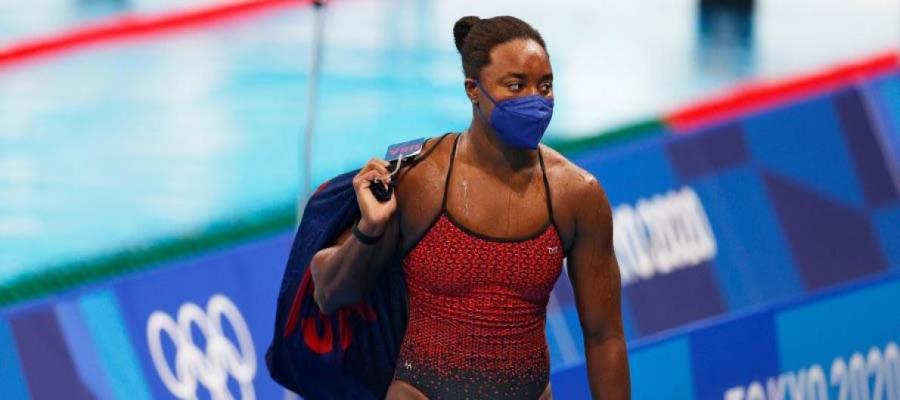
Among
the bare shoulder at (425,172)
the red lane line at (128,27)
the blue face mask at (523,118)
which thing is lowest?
the bare shoulder at (425,172)

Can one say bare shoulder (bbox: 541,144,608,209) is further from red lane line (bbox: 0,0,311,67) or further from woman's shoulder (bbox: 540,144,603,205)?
red lane line (bbox: 0,0,311,67)

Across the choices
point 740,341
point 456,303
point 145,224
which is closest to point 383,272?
point 456,303

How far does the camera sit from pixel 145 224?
7.77 meters

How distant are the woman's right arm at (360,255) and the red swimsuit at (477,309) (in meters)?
0.07

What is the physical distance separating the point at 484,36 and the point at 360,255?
0.52m

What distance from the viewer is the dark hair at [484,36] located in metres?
3.74

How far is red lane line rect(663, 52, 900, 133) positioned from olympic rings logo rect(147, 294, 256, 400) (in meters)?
2.80

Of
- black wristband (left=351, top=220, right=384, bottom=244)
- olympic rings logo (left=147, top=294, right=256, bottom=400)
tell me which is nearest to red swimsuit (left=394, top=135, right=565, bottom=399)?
black wristband (left=351, top=220, right=384, bottom=244)

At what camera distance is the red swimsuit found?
12.5 feet

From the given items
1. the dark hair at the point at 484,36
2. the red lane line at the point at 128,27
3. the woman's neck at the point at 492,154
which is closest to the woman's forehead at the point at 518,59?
the dark hair at the point at 484,36

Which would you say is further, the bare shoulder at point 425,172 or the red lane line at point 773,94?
the red lane line at point 773,94

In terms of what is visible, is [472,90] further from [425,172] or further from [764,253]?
[764,253]

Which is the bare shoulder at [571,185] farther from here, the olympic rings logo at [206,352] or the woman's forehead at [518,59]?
the olympic rings logo at [206,352]

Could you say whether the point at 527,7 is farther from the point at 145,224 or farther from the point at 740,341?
the point at 740,341
